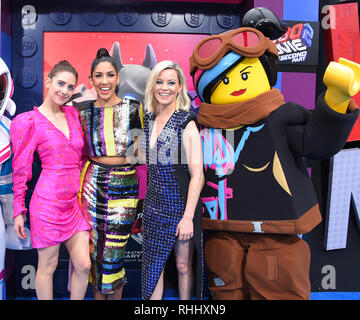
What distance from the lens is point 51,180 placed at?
5.70ft

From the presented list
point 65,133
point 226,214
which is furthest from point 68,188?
point 226,214

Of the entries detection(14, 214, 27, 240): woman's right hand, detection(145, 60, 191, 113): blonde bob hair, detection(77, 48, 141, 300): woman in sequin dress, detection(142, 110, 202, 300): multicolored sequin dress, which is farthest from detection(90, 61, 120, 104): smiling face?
detection(14, 214, 27, 240): woman's right hand

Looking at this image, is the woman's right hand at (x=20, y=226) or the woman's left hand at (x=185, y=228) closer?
the woman's left hand at (x=185, y=228)

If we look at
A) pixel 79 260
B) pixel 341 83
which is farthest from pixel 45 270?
pixel 341 83

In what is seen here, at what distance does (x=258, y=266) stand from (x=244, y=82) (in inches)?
37.9

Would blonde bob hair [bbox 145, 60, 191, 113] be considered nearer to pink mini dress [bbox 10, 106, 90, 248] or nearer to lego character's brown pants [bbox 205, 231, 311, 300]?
pink mini dress [bbox 10, 106, 90, 248]

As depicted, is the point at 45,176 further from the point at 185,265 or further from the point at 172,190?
the point at 185,265

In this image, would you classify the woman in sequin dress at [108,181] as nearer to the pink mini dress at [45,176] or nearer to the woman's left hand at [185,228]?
the pink mini dress at [45,176]

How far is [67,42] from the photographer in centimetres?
Answer: 239

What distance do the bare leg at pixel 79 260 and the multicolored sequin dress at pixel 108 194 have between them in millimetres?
53

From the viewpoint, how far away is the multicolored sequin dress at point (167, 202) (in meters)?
1.67

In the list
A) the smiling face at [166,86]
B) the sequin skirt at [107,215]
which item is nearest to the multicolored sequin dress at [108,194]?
the sequin skirt at [107,215]

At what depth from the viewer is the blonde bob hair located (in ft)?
5.59

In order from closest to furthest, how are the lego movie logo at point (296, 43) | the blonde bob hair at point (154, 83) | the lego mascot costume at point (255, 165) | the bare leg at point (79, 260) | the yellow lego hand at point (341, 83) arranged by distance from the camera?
the yellow lego hand at point (341, 83) → the lego mascot costume at point (255, 165) → the blonde bob hair at point (154, 83) → the bare leg at point (79, 260) → the lego movie logo at point (296, 43)
